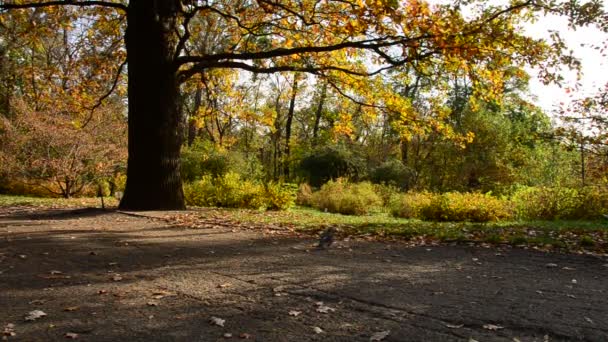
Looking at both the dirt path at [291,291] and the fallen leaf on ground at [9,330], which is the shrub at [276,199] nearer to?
the dirt path at [291,291]

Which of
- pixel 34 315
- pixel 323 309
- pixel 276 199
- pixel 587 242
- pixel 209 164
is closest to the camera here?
pixel 34 315

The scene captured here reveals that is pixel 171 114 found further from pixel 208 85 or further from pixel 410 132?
pixel 410 132

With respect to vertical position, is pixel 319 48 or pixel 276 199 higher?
pixel 319 48

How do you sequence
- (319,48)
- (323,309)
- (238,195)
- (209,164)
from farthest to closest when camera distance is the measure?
(209,164), (238,195), (319,48), (323,309)

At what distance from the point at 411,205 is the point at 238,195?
19.4ft

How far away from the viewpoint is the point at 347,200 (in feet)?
63.9

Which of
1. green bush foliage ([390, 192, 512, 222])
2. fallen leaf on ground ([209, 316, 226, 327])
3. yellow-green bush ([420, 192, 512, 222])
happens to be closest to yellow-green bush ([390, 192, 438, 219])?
green bush foliage ([390, 192, 512, 222])

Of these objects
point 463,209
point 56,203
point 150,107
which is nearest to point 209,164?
point 56,203

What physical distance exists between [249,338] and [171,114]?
8.92 m

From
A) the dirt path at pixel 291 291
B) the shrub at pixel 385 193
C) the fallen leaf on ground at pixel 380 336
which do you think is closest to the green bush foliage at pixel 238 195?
the shrub at pixel 385 193

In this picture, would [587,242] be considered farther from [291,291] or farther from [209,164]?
[209,164]

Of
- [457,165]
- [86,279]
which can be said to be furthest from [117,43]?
[457,165]

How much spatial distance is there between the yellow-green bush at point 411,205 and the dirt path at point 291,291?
8579 mm

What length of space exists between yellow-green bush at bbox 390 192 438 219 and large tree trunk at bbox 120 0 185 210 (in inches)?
312
